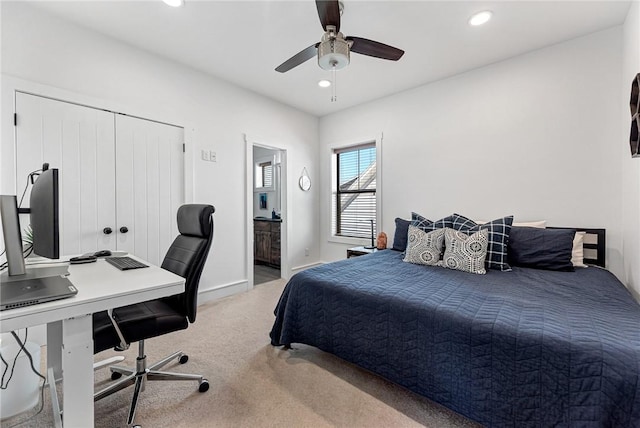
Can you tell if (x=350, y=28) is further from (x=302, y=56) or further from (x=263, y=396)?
(x=263, y=396)

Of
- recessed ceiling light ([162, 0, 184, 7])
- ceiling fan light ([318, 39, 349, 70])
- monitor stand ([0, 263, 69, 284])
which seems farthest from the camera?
recessed ceiling light ([162, 0, 184, 7])

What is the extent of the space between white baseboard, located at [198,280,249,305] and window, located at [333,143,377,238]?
1.81m

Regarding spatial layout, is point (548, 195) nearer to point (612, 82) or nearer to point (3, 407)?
point (612, 82)

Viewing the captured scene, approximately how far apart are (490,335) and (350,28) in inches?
99.6

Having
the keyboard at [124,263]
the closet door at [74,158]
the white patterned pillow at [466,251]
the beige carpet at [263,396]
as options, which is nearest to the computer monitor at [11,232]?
the keyboard at [124,263]

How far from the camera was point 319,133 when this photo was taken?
15.9ft

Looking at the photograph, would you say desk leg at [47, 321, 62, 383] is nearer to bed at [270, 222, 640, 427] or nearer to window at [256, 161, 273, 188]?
bed at [270, 222, 640, 427]

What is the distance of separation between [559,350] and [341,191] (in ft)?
12.3

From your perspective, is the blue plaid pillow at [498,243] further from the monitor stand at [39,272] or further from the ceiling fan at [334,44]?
the monitor stand at [39,272]

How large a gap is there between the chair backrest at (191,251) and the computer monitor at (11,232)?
695 mm

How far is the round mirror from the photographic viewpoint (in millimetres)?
4512

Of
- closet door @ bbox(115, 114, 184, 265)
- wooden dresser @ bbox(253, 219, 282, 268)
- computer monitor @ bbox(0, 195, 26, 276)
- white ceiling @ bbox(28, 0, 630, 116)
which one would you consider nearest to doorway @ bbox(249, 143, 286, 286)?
wooden dresser @ bbox(253, 219, 282, 268)

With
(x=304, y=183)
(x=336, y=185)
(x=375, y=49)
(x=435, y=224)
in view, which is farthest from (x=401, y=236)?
(x=375, y=49)

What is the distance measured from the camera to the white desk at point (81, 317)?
91 cm
